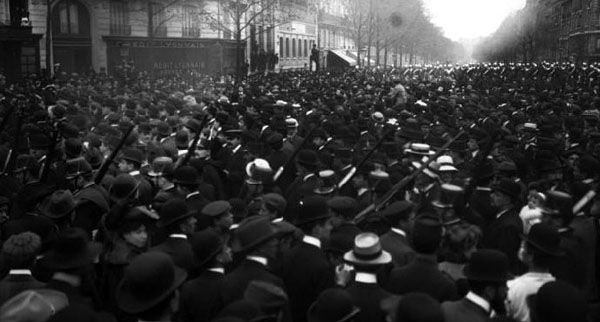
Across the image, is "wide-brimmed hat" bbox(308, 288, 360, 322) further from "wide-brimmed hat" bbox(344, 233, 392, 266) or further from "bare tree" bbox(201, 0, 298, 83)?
"bare tree" bbox(201, 0, 298, 83)

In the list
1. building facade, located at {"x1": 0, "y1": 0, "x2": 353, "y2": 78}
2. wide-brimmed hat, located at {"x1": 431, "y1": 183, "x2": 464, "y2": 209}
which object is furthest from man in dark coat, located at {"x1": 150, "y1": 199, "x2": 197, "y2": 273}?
building facade, located at {"x1": 0, "y1": 0, "x2": 353, "y2": 78}

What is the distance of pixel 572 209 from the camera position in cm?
591

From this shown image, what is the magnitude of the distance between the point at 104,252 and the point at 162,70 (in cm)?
3390

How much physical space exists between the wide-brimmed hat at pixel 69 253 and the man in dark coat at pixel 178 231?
0.63m

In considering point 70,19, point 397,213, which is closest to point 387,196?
point 397,213

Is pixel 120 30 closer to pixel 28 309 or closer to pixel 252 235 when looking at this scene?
pixel 252 235

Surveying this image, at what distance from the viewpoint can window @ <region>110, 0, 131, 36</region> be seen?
1557 inches

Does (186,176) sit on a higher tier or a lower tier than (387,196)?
higher

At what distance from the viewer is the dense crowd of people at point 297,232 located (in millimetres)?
3920

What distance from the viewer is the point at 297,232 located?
17.7 feet

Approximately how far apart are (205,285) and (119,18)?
126 ft

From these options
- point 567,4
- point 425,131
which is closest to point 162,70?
point 425,131

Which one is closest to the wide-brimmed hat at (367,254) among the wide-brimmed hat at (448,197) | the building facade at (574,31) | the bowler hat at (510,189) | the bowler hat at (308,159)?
the wide-brimmed hat at (448,197)

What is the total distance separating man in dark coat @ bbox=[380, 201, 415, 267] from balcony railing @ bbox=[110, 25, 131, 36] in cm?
3674
